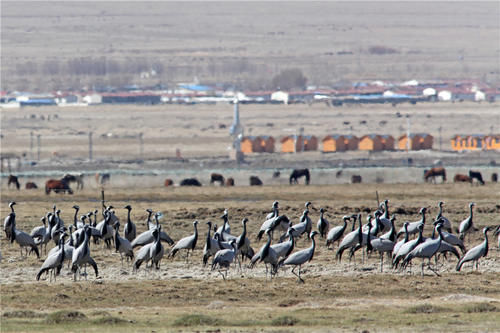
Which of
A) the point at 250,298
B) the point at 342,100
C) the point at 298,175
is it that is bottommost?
the point at 250,298

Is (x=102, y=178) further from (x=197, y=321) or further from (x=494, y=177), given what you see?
(x=197, y=321)

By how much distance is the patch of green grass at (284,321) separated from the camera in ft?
66.0

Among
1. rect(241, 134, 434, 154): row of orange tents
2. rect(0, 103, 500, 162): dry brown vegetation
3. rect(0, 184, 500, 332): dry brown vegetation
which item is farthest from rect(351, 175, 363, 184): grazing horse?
rect(241, 134, 434, 154): row of orange tents

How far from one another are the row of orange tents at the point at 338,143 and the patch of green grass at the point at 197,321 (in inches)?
3420

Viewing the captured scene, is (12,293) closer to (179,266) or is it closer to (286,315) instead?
(179,266)

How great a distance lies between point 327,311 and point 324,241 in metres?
11.5

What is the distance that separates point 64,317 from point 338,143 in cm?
8766

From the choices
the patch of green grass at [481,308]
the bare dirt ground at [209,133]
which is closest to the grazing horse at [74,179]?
the bare dirt ground at [209,133]

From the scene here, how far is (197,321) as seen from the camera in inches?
794

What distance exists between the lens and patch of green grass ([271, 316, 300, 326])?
2012 centimetres

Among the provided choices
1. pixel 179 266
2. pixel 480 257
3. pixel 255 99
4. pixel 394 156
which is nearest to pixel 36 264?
pixel 179 266

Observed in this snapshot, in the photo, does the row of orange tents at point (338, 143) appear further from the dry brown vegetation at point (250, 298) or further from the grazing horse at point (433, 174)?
the dry brown vegetation at point (250, 298)

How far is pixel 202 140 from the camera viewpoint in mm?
128875

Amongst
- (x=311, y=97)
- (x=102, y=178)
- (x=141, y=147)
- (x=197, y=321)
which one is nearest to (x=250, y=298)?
(x=197, y=321)
